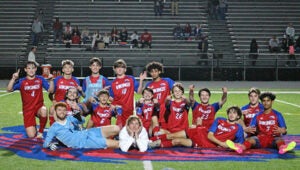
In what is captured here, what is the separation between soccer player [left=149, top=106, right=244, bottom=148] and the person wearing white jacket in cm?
30

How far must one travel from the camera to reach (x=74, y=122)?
853 cm

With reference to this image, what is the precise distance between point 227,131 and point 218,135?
174 mm

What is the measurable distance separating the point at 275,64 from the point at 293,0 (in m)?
8.79

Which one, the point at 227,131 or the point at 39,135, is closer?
the point at 227,131

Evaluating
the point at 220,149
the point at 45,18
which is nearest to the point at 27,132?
the point at 220,149

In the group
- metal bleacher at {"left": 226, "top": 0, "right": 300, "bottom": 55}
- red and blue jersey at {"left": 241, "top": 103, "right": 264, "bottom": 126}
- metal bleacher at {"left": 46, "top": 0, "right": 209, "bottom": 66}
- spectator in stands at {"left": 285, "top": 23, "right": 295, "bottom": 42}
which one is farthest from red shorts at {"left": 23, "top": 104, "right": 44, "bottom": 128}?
spectator in stands at {"left": 285, "top": 23, "right": 295, "bottom": 42}

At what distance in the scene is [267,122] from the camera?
845cm

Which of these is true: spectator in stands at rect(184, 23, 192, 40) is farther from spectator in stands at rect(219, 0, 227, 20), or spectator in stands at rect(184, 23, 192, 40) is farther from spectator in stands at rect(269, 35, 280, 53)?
spectator in stands at rect(269, 35, 280, 53)

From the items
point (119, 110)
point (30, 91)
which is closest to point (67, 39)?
point (30, 91)

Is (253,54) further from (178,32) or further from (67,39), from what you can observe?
(67,39)

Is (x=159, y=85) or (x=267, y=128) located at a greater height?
(x=159, y=85)

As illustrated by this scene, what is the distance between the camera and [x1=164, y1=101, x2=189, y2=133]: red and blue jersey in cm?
888

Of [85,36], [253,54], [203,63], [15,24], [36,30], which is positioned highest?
[15,24]

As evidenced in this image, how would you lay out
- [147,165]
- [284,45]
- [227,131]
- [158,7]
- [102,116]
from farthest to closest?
[158,7], [284,45], [102,116], [227,131], [147,165]
